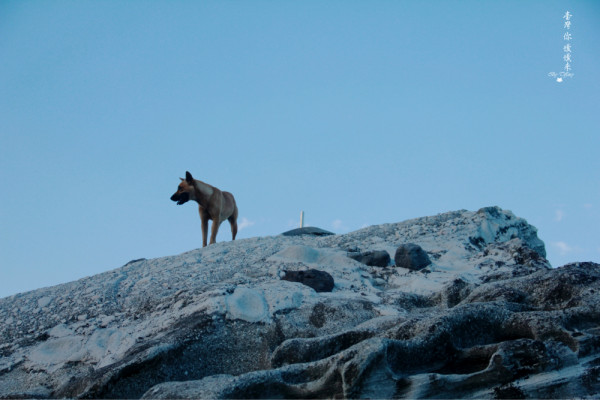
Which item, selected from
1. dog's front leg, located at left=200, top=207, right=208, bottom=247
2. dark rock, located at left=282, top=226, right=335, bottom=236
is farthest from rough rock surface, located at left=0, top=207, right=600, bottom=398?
dog's front leg, located at left=200, top=207, right=208, bottom=247

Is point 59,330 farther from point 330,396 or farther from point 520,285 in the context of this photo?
point 520,285

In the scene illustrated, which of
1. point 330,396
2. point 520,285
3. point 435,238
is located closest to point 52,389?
point 330,396

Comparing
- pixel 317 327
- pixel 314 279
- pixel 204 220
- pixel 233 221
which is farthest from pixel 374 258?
pixel 233 221

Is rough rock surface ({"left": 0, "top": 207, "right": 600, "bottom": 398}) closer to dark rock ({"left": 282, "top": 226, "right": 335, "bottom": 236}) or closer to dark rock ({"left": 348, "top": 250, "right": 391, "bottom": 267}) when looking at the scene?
dark rock ({"left": 348, "top": 250, "right": 391, "bottom": 267})

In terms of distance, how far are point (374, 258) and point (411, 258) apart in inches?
22.1

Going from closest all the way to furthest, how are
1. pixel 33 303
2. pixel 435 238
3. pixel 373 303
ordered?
pixel 373 303
pixel 33 303
pixel 435 238

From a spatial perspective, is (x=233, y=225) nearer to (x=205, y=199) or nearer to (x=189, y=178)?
(x=205, y=199)

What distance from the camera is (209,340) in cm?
523

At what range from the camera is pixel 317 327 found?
5750mm

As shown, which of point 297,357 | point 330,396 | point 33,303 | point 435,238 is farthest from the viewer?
point 435,238

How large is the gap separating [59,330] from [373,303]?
363 centimetres

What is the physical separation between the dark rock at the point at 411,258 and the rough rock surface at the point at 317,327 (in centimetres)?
13

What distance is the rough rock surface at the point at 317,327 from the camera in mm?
3512

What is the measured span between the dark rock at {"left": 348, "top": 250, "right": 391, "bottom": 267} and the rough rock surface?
17 cm
